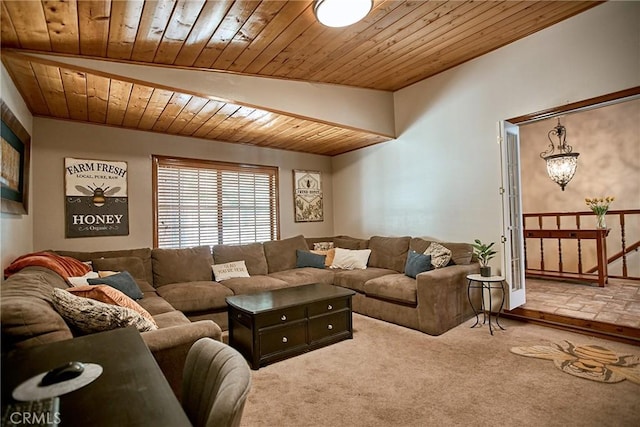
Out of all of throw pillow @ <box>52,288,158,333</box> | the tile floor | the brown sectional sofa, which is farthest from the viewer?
the tile floor

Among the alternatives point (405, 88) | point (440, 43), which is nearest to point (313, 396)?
point (440, 43)

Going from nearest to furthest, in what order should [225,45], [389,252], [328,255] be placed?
[225,45], [389,252], [328,255]

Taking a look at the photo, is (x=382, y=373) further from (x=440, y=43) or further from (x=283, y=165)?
(x=283, y=165)

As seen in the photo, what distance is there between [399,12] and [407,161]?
2356 millimetres

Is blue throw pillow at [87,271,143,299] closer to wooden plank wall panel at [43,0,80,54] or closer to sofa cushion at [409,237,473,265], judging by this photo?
wooden plank wall panel at [43,0,80,54]

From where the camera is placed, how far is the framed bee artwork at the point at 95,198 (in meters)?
3.64

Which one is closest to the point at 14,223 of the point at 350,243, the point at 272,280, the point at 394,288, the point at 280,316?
the point at 280,316

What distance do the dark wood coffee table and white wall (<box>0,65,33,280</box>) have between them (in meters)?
1.69

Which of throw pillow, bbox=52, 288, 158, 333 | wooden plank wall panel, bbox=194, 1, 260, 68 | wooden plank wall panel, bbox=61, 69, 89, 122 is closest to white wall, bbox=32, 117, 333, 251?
wooden plank wall panel, bbox=61, 69, 89, 122

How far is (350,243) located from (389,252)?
75 centimetres

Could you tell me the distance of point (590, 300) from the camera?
4.02 meters

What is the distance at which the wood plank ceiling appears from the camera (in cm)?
217

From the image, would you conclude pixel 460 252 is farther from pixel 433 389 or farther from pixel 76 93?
pixel 76 93

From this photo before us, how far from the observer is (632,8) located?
2799mm
